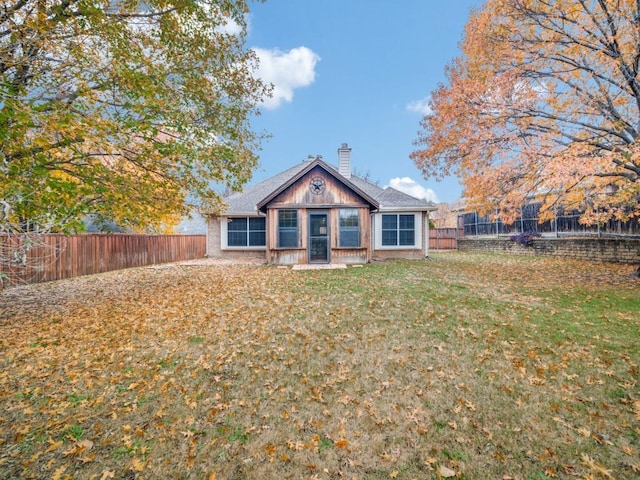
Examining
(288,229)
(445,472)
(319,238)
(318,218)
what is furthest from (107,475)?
(318,218)

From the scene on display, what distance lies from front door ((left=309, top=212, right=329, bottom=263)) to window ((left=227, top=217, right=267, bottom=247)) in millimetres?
4422

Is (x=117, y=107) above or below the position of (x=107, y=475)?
above

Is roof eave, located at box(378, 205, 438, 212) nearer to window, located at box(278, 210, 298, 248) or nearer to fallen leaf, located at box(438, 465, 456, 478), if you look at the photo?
window, located at box(278, 210, 298, 248)

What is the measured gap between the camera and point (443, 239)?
24.8m

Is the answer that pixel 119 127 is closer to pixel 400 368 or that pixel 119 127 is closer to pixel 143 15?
pixel 143 15

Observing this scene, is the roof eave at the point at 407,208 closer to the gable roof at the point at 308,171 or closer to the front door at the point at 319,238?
the gable roof at the point at 308,171

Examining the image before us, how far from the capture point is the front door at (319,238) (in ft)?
46.1

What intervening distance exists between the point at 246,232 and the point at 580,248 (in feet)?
58.0

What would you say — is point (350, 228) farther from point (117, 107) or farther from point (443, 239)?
point (443, 239)

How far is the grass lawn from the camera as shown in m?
2.59

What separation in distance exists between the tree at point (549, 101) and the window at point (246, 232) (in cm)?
1122

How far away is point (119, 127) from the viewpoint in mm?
5840

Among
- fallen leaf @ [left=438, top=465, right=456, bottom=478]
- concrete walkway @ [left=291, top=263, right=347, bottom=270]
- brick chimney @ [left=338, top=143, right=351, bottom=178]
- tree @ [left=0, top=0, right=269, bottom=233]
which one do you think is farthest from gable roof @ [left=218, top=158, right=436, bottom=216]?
fallen leaf @ [left=438, top=465, right=456, bottom=478]

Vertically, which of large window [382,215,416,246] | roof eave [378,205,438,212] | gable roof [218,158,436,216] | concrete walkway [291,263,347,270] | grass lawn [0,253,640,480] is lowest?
grass lawn [0,253,640,480]
